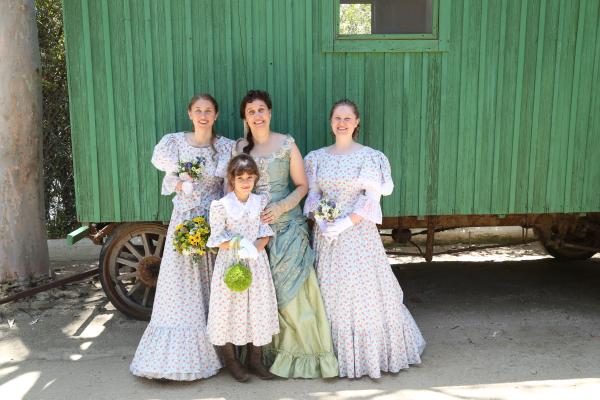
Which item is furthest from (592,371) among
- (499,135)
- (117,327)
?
(117,327)

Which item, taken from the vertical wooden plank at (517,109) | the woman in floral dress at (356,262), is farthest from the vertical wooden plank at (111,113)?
the vertical wooden plank at (517,109)

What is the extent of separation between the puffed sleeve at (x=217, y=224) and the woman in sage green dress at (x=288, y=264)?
281mm

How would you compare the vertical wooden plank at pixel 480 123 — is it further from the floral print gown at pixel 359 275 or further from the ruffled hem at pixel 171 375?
the ruffled hem at pixel 171 375

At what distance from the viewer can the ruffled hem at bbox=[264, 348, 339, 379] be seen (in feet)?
12.0

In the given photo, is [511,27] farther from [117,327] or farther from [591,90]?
[117,327]

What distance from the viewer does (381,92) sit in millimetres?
4371

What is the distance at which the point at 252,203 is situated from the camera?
357 cm

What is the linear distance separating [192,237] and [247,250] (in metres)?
0.43

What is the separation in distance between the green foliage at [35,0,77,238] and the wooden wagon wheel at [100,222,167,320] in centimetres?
345

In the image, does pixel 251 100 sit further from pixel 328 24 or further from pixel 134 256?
pixel 134 256

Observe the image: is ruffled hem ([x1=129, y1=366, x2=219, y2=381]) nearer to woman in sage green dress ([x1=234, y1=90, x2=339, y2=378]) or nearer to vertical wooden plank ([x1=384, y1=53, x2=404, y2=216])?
woman in sage green dress ([x1=234, y1=90, x2=339, y2=378])

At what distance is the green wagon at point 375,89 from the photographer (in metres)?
4.22

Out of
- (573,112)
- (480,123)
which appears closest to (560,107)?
(573,112)

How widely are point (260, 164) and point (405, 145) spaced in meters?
1.33
